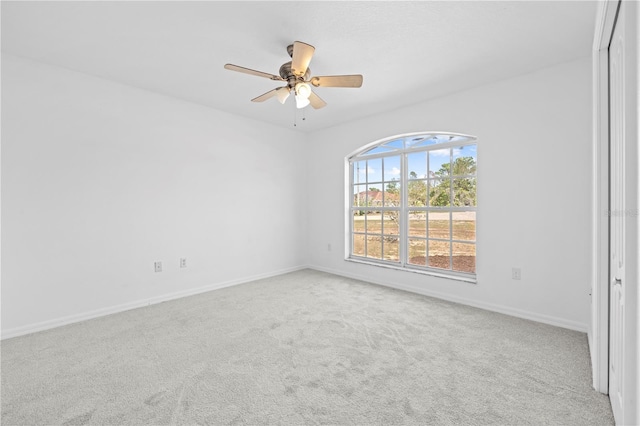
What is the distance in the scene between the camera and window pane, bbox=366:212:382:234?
4617mm

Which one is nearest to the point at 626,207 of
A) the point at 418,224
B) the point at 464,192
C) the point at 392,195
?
the point at 464,192

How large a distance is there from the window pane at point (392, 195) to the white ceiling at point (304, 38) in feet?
5.02

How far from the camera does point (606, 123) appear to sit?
182 cm

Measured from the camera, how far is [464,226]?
3703 mm

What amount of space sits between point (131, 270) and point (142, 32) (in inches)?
97.6

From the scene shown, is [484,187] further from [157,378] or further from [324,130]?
[157,378]

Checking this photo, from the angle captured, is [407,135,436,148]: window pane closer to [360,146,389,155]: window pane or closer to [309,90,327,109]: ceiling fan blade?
[360,146,389,155]: window pane

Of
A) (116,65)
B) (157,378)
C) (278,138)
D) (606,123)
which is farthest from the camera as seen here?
(278,138)

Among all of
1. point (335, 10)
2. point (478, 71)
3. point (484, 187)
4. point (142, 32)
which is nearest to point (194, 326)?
point (142, 32)

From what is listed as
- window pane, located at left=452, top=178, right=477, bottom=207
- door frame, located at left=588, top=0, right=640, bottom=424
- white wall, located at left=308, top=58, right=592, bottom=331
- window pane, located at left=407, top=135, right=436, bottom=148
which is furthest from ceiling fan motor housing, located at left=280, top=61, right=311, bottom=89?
window pane, located at left=452, top=178, right=477, bottom=207

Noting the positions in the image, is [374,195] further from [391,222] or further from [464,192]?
[464,192]

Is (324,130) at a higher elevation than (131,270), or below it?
higher

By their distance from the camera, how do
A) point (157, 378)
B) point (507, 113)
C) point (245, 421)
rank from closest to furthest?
point (245, 421) < point (157, 378) < point (507, 113)

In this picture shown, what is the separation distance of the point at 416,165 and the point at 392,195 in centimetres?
58
